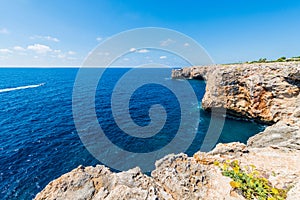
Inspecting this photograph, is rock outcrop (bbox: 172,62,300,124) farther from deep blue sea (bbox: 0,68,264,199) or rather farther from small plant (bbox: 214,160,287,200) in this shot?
small plant (bbox: 214,160,287,200)

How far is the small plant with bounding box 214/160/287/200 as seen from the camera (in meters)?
7.32

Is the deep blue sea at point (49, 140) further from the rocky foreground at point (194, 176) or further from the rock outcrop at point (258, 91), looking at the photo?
the rocky foreground at point (194, 176)

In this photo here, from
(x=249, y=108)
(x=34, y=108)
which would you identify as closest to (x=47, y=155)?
(x=34, y=108)

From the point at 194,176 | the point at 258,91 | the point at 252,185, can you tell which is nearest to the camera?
the point at 252,185

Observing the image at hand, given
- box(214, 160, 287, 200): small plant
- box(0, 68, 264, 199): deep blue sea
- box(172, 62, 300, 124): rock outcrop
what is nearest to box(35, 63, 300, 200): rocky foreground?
box(214, 160, 287, 200): small plant

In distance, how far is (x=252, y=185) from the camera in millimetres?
7844

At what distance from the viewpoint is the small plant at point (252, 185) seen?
7.32 metres

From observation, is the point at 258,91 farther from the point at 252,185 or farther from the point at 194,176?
the point at 194,176

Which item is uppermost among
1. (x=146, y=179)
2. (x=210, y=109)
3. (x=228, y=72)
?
(x=228, y=72)

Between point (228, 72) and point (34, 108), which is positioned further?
point (34, 108)

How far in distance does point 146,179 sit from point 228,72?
1249 inches

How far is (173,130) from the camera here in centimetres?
2841

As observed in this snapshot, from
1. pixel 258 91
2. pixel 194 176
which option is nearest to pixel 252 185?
pixel 194 176

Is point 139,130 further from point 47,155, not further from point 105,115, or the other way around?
point 47,155
